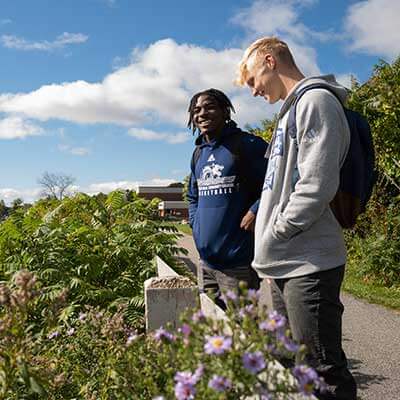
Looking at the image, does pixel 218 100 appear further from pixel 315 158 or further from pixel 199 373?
pixel 199 373

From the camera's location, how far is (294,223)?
90.4 inches

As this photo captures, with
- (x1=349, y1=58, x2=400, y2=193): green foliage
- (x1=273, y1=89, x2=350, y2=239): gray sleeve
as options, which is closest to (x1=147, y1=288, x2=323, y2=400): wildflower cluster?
(x1=273, y1=89, x2=350, y2=239): gray sleeve

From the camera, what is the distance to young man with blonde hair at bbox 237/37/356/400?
2279 millimetres

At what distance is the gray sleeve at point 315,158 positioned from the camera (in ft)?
7.43

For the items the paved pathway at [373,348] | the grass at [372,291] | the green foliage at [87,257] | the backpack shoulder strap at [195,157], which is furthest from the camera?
the grass at [372,291]

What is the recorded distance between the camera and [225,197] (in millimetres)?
3348

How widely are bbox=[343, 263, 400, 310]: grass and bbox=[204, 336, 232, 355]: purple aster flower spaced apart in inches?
250

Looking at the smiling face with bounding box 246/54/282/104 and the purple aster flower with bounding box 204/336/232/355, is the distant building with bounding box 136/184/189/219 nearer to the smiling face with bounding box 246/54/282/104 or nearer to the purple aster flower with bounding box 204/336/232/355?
the smiling face with bounding box 246/54/282/104

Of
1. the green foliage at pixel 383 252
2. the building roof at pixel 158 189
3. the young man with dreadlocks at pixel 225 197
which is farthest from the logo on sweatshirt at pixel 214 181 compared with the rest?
the building roof at pixel 158 189

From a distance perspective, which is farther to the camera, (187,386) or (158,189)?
(158,189)

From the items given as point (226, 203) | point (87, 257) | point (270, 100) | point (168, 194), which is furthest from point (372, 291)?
point (168, 194)

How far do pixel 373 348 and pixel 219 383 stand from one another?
176 inches

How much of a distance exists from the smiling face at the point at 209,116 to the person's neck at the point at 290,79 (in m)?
0.94

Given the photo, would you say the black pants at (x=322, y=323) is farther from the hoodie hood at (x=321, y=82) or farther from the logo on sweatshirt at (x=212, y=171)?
the logo on sweatshirt at (x=212, y=171)
